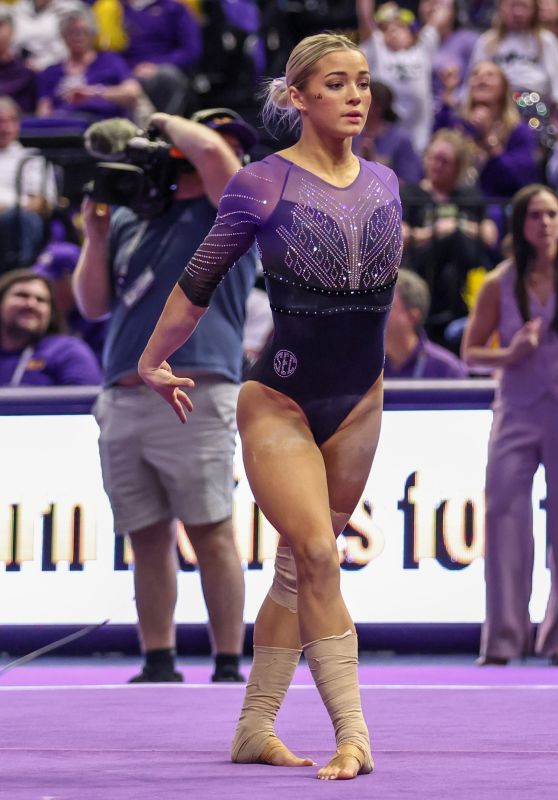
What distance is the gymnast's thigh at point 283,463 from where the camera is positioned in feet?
12.2

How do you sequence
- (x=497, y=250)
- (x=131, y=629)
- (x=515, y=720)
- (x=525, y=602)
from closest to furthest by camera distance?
(x=515, y=720)
(x=525, y=602)
(x=131, y=629)
(x=497, y=250)

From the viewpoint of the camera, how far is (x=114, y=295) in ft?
19.5

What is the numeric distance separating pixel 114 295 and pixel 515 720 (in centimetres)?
232

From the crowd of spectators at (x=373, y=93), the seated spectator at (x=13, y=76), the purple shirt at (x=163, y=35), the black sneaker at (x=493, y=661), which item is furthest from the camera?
the purple shirt at (x=163, y=35)

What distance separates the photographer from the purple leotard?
12.5 feet

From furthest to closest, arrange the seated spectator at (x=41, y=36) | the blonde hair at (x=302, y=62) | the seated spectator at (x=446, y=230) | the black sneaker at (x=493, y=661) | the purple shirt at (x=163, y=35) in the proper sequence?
the seated spectator at (x=41, y=36)
the purple shirt at (x=163, y=35)
the seated spectator at (x=446, y=230)
the black sneaker at (x=493, y=661)
the blonde hair at (x=302, y=62)

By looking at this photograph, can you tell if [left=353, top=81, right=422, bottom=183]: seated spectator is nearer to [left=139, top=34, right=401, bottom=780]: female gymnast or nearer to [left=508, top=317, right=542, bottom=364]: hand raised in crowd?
[left=508, top=317, right=542, bottom=364]: hand raised in crowd

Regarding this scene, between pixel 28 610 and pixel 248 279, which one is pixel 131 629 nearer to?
pixel 28 610

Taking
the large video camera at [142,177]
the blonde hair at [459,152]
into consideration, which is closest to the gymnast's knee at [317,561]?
the large video camera at [142,177]

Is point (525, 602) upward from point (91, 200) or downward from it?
downward

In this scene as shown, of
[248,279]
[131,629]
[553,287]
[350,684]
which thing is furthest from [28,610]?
[350,684]

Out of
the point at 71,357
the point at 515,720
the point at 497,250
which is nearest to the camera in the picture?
the point at 515,720

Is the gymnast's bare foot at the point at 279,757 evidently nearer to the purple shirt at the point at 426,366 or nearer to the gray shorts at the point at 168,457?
the gray shorts at the point at 168,457

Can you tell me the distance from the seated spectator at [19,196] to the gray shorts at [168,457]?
4317 millimetres
